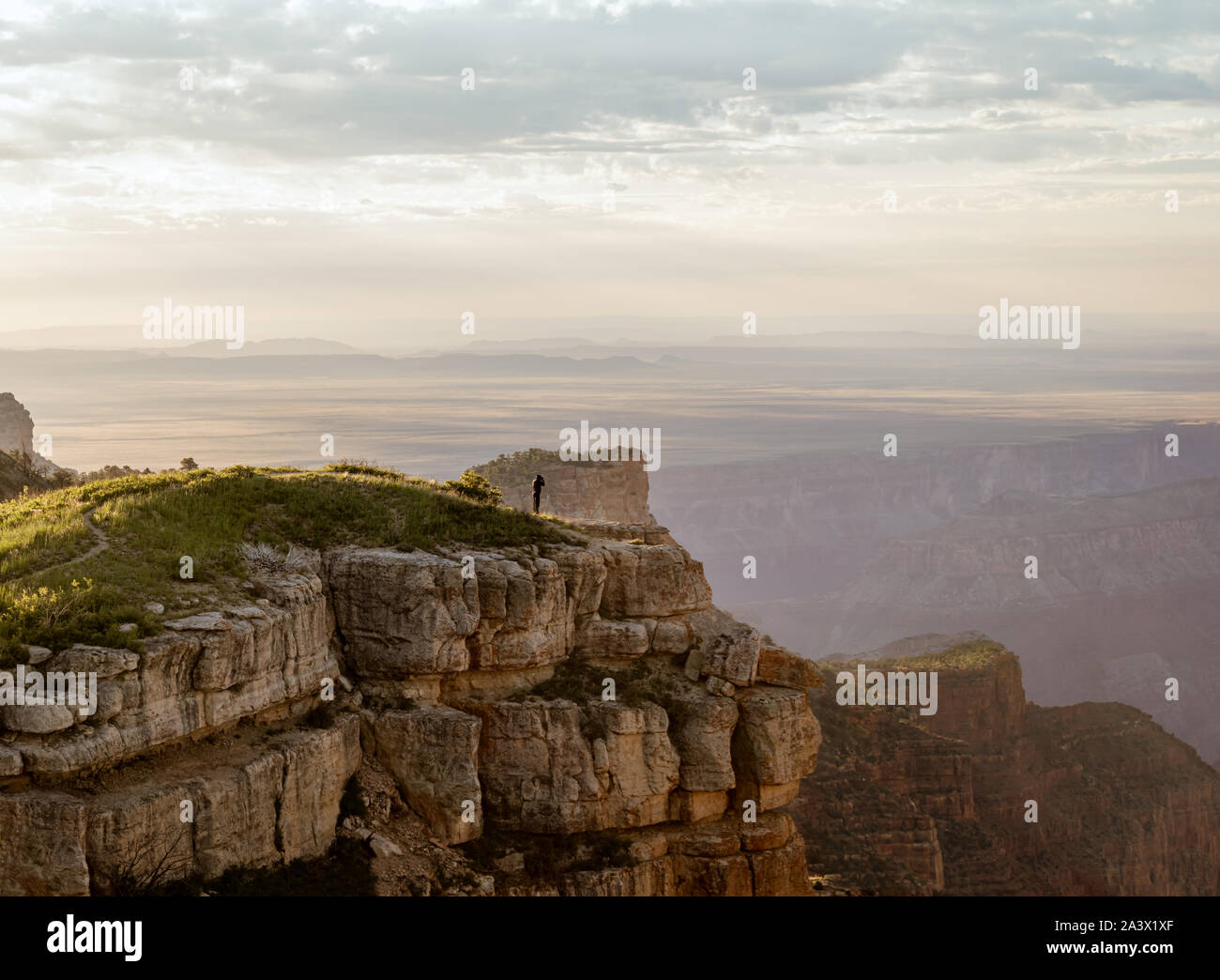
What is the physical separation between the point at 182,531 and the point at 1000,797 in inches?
2900

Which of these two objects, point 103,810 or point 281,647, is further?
point 281,647

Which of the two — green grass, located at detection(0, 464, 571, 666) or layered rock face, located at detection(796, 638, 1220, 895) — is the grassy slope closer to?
green grass, located at detection(0, 464, 571, 666)

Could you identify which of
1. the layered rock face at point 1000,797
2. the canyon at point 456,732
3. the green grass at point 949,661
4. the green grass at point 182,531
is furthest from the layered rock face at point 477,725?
the green grass at point 949,661

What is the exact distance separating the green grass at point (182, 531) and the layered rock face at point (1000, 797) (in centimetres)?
3266

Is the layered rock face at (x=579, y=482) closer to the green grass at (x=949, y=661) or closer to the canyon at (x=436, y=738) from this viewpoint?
the green grass at (x=949, y=661)

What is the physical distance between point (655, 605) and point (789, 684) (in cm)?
432

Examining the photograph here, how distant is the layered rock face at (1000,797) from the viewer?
74.6m

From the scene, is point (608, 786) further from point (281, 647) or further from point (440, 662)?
point (281, 647)

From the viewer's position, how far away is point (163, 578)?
1308 inches

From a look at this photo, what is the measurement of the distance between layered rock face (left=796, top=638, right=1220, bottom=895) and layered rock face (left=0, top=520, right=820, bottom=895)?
1120 inches

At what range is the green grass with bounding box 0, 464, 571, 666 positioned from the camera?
Answer: 98.9ft

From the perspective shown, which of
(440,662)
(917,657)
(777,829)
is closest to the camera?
(440,662)

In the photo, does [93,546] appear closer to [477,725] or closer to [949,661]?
[477,725]
